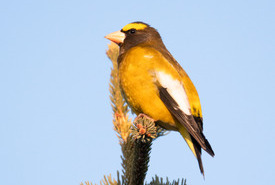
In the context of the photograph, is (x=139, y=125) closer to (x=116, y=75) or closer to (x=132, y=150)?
(x=132, y=150)

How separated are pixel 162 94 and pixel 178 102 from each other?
0.65 feet

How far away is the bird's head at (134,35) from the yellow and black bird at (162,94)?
742 millimetres

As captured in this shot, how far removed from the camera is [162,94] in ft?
11.3

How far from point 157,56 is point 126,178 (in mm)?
1783

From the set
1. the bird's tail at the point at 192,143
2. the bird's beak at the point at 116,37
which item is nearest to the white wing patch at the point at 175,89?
the bird's tail at the point at 192,143

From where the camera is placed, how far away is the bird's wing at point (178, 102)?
3207 millimetres

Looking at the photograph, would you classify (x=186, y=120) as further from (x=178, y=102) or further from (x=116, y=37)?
(x=116, y=37)

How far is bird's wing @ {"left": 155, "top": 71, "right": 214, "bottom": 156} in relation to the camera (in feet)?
10.5

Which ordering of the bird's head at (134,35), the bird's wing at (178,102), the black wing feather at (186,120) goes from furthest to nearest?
the bird's head at (134,35) < the bird's wing at (178,102) < the black wing feather at (186,120)

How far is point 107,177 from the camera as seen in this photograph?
7.64ft

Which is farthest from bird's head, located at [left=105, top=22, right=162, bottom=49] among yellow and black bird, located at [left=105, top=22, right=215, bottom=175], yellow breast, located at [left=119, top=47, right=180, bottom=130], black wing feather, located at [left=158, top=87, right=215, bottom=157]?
black wing feather, located at [left=158, top=87, right=215, bottom=157]

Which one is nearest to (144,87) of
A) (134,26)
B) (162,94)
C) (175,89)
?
(162,94)

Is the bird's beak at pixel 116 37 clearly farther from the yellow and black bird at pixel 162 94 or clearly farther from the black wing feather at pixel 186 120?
the black wing feather at pixel 186 120

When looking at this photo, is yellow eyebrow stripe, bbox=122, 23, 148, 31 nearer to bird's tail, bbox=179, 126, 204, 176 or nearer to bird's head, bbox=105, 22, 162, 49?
bird's head, bbox=105, 22, 162, 49
